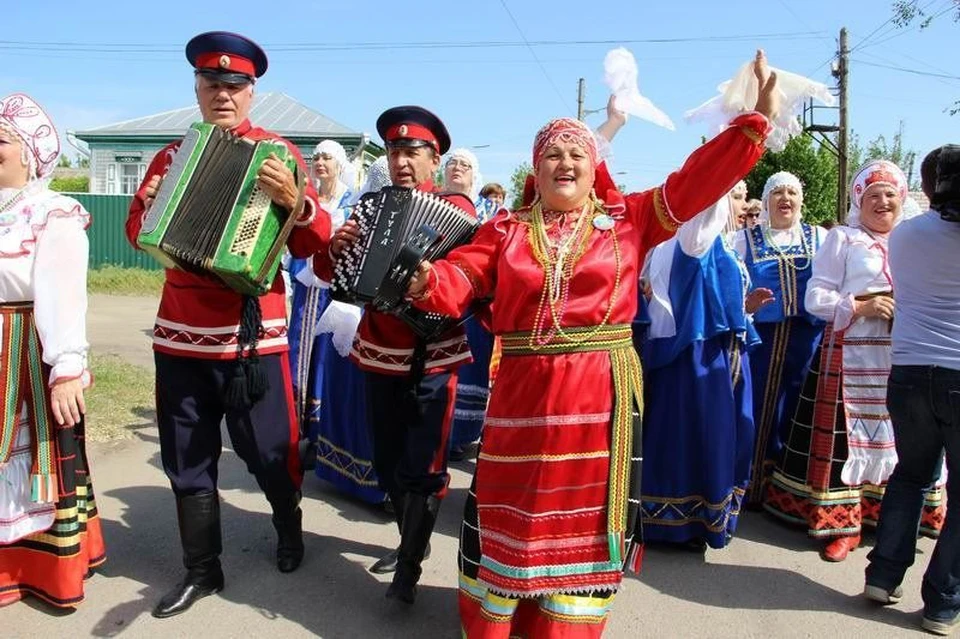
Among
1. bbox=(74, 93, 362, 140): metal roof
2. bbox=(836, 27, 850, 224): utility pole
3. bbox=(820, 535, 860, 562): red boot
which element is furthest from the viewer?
bbox=(74, 93, 362, 140): metal roof

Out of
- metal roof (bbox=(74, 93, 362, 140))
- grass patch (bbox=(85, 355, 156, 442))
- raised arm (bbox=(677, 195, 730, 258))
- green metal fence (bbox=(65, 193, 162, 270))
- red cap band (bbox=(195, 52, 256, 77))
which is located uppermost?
metal roof (bbox=(74, 93, 362, 140))

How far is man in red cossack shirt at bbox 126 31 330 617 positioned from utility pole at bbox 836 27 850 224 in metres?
16.6

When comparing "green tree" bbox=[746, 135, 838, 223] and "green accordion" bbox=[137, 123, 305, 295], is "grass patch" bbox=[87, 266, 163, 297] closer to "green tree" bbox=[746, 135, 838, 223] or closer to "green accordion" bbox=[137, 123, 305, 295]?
"green tree" bbox=[746, 135, 838, 223]

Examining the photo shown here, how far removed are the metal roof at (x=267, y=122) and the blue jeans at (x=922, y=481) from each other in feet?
71.7

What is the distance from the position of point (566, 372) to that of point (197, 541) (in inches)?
74.2

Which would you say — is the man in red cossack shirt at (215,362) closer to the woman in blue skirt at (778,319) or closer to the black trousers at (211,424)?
the black trousers at (211,424)

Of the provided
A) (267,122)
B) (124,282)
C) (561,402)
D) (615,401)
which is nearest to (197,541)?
(561,402)

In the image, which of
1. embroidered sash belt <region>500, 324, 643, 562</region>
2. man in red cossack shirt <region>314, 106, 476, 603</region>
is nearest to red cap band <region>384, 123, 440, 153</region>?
man in red cossack shirt <region>314, 106, 476, 603</region>

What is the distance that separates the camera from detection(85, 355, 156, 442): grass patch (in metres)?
6.14

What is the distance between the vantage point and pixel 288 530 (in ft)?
12.4

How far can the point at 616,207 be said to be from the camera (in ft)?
9.25

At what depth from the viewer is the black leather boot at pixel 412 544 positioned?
3.42m

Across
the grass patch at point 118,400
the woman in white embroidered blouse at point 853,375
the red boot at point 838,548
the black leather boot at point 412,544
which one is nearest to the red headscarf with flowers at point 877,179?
the woman in white embroidered blouse at point 853,375

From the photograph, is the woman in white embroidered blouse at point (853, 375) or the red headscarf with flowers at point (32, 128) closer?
the red headscarf with flowers at point (32, 128)
